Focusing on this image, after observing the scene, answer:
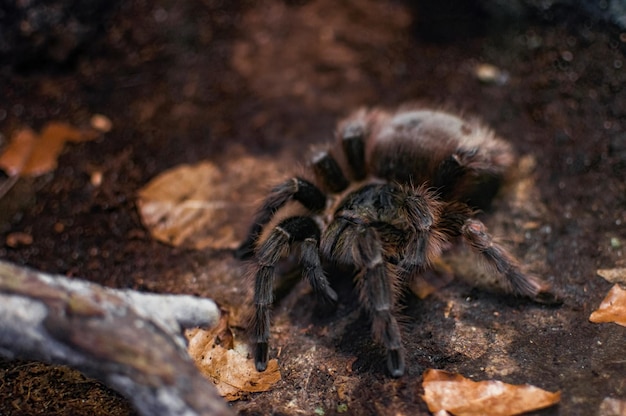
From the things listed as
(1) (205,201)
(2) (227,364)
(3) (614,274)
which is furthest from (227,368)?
(3) (614,274)

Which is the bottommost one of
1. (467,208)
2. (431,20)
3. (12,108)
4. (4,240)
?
(4,240)

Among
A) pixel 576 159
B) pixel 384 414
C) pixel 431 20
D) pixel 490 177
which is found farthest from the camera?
pixel 431 20

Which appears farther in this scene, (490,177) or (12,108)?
(12,108)

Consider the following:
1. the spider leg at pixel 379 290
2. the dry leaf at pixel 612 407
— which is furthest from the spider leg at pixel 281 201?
the dry leaf at pixel 612 407

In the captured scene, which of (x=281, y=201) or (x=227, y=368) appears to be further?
(x=281, y=201)

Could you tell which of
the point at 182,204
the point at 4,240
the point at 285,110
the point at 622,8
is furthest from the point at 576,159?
the point at 4,240

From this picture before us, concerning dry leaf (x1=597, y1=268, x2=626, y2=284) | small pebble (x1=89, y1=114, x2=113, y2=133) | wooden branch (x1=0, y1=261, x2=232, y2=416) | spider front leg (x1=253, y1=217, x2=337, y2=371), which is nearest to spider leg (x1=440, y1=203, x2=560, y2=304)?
dry leaf (x1=597, y1=268, x2=626, y2=284)

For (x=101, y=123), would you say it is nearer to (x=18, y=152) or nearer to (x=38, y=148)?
Result: (x=38, y=148)

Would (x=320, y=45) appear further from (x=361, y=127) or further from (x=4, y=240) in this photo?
(x=4, y=240)
